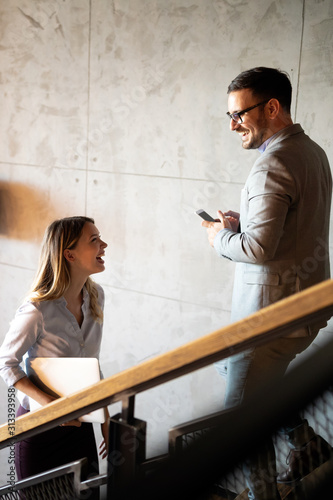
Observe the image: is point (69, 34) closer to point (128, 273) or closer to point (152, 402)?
point (128, 273)

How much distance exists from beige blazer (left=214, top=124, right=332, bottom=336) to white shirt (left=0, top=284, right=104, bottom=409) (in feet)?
2.06

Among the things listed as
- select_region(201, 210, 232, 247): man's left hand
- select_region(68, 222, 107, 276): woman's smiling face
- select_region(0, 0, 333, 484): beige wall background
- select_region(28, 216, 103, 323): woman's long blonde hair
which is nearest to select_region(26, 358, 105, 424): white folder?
select_region(28, 216, 103, 323): woman's long blonde hair

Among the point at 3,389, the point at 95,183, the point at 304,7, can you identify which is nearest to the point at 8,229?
the point at 95,183

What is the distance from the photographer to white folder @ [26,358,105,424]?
193 centimetres

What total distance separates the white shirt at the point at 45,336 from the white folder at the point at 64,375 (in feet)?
0.20

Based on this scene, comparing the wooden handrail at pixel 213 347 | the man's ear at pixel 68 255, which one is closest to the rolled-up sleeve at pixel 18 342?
the man's ear at pixel 68 255

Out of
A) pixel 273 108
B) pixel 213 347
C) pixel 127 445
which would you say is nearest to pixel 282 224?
pixel 273 108

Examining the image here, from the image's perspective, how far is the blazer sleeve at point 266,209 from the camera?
6.81 ft

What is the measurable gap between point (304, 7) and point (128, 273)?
1.94 m

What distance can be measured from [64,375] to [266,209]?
36.0 inches

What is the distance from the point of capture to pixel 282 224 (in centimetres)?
209

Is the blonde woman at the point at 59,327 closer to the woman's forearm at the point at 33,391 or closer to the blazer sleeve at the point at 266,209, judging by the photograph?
the woman's forearm at the point at 33,391

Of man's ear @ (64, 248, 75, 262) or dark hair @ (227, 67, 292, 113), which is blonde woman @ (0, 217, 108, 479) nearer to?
man's ear @ (64, 248, 75, 262)

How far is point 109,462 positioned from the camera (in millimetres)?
1188
